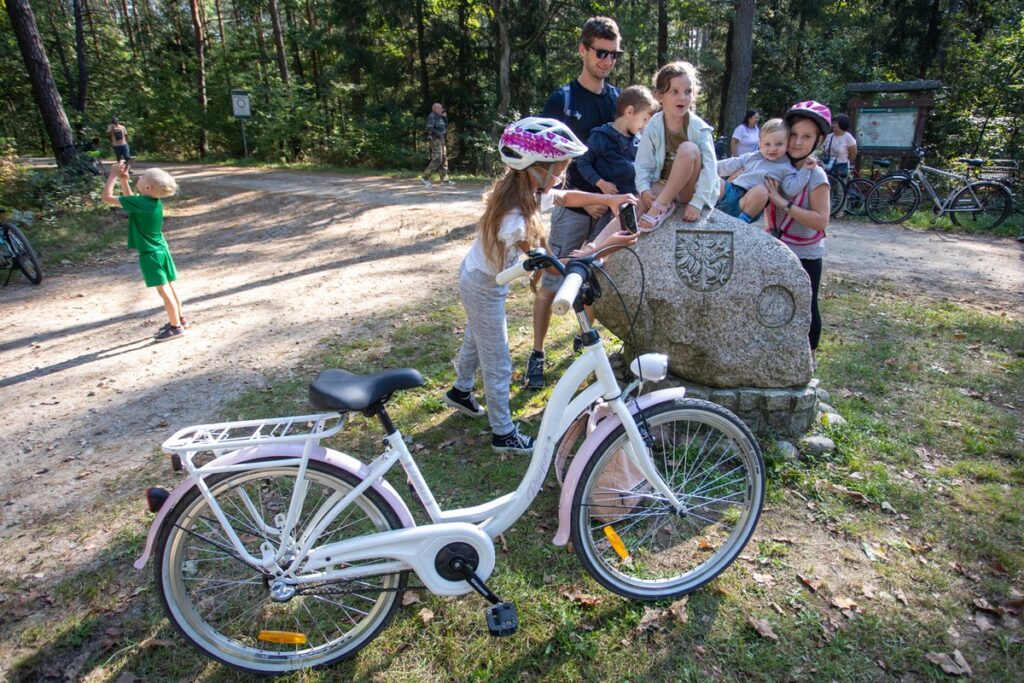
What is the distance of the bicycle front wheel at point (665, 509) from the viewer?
8.38 ft

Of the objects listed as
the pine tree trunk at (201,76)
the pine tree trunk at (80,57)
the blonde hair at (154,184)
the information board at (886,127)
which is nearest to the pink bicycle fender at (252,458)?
the blonde hair at (154,184)

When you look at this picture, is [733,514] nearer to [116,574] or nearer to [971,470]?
[971,470]

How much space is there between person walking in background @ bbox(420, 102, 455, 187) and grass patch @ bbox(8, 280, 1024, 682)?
39.6 feet

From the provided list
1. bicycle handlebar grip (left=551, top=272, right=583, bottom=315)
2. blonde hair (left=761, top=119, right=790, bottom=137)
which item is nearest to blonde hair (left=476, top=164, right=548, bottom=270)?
bicycle handlebar grip (left=551, top=272, right=583, bottom=315)

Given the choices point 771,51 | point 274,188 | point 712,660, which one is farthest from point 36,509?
point 771,51

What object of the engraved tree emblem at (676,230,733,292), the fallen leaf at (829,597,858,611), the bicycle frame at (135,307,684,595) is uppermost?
the engraved tree emblem at (676,230,733,292)

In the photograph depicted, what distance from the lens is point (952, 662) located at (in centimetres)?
247

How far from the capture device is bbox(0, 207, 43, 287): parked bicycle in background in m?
7.87

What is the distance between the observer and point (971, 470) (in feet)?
12.2

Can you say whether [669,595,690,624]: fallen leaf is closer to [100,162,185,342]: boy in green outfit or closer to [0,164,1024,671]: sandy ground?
[0,164,1024,671]: sandy ground

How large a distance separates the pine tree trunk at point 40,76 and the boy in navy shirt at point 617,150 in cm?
1211

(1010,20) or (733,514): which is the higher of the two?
(1010,20)

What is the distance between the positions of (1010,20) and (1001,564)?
59.4 feet

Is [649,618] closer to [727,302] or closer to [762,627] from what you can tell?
[762,627]
